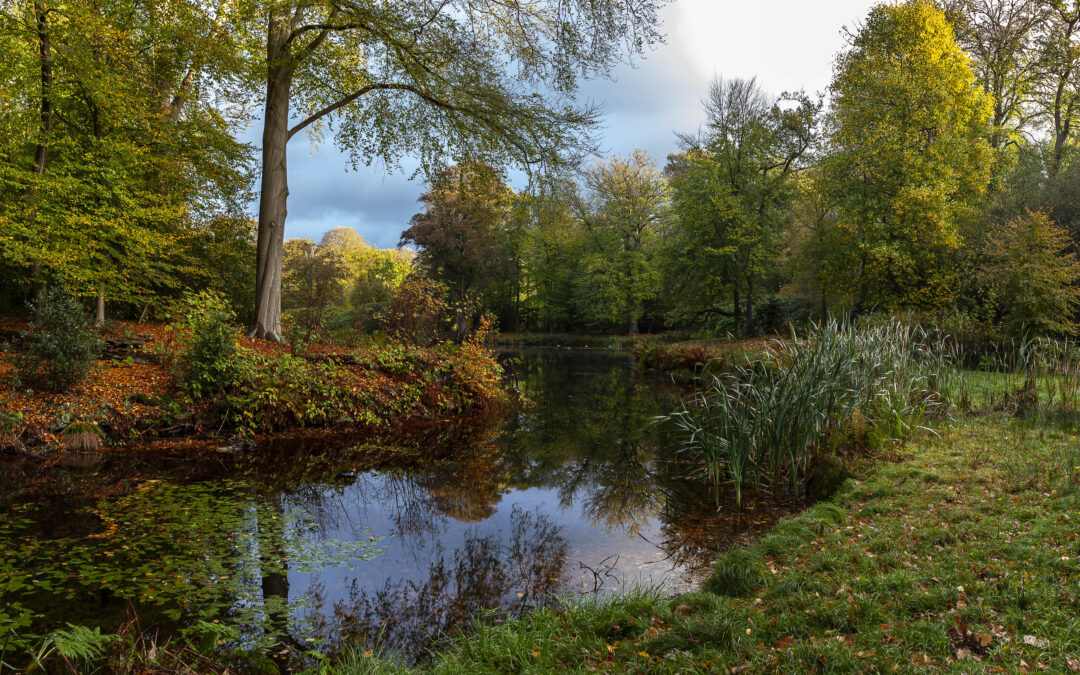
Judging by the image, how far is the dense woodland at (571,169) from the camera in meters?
11.2

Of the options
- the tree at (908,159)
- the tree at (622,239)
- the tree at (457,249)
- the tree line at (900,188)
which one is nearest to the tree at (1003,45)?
the tree line at (900,188)

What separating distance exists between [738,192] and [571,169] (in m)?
13.1

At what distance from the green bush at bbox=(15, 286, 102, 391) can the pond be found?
58.7 inches

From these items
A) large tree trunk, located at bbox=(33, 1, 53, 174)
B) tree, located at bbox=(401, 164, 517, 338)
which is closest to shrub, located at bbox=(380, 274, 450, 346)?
large tree trunk, located at bbox=(33, 1, 53, 174)

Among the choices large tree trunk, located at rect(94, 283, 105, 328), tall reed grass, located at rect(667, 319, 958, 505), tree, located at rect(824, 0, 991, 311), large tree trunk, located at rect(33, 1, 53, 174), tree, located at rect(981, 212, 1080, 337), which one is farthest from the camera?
tree, located at rect(824, 0, 991, 311)

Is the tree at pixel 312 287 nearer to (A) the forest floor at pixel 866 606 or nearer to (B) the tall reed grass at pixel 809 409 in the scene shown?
(B) the tall reed grass at pixel 809 409

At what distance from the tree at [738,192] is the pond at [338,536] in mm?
15095

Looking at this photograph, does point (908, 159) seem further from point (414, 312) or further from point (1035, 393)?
point (414, 312)

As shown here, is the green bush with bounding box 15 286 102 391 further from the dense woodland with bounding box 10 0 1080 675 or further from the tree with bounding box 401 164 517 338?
the tree with bounding box 401 164 517 338

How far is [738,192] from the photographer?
2262 centimetres

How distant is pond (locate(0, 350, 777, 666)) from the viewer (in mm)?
3635

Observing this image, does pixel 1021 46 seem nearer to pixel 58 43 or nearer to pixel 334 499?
pixel 334 499

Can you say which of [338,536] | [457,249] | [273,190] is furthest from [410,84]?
[457,249]

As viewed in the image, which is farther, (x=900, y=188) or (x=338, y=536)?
(x=900, y=188)
